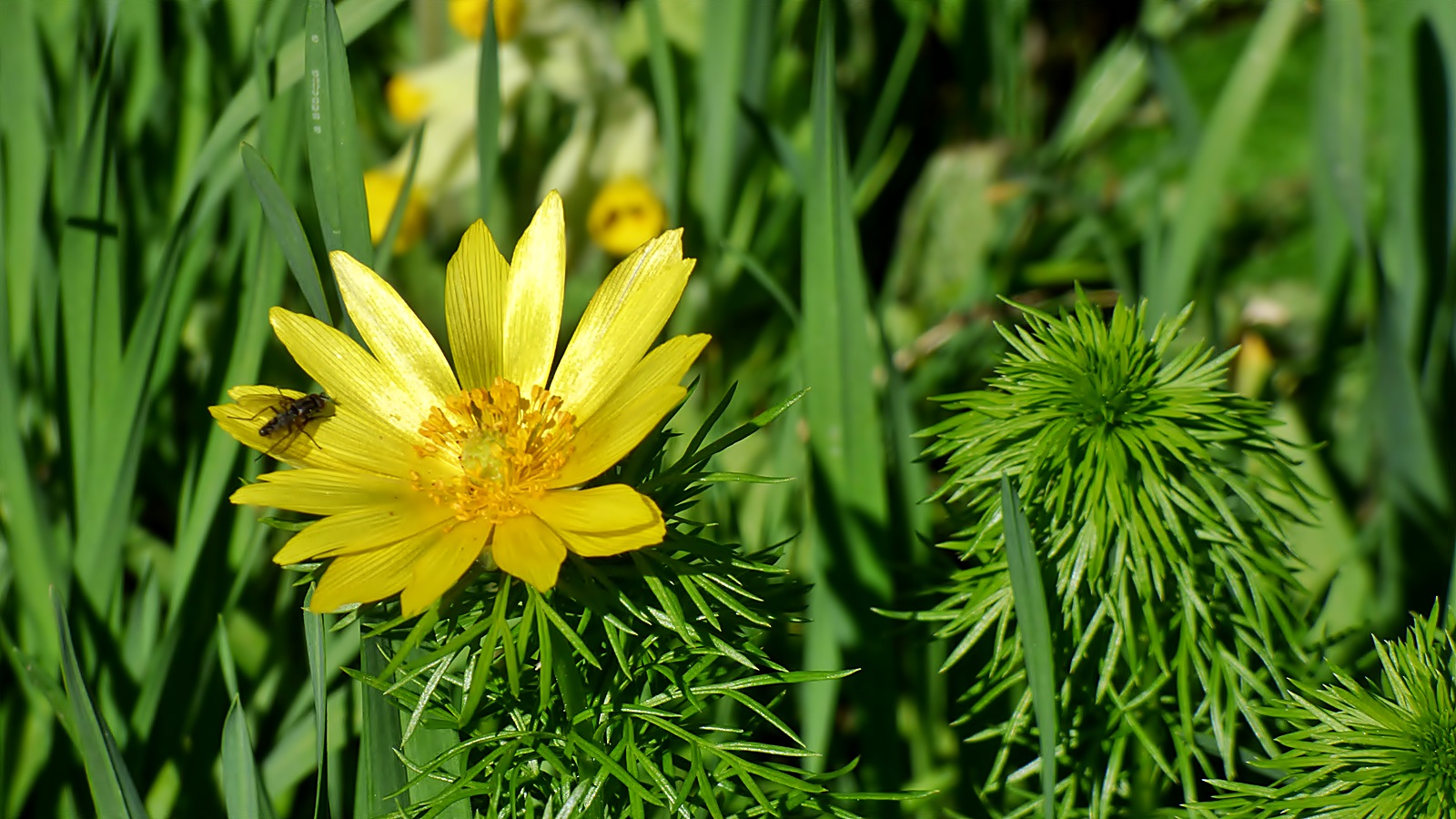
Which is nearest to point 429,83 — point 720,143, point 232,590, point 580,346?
point 720,143

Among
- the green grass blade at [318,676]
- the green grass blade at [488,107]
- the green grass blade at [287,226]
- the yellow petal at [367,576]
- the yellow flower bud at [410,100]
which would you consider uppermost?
the yellow flower bud at [410,100]

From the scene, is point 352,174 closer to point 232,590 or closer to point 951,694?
point 232,590

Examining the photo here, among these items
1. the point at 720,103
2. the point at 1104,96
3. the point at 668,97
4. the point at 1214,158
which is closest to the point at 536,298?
the point at 668,97

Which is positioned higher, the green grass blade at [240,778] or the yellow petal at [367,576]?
the yellow petal at [367,576]

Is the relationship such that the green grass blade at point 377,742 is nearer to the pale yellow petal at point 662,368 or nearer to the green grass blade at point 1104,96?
the pale yellow petal at point 662,368

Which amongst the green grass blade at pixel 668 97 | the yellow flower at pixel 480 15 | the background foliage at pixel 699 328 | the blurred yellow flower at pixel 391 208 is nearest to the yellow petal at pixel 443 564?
the background foliage at pixel 699 328
